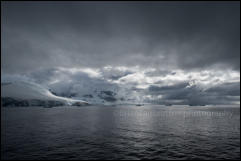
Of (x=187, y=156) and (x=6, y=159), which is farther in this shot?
(x=187, y=156)

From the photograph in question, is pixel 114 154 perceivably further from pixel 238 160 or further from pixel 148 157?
pixel 238 160

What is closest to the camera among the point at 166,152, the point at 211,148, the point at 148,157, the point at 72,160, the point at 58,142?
the point at 72,160

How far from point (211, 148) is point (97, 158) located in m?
32.7

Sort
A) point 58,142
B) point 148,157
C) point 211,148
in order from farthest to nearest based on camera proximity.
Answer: point 58,142, point 211,148, point 148,157

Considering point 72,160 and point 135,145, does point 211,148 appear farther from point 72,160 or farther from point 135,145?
point 72,160

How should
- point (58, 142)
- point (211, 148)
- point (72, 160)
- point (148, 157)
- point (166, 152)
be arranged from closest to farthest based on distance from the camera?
1. point (72, 160)
2. point (148, 157)
3. point (166, 152)
4. point (211, 148)
5. point (58, 142)

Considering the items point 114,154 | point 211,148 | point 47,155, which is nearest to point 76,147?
point 47,155

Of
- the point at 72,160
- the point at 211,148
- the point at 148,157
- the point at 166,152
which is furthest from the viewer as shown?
the point at 211,148

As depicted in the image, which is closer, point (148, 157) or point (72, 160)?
point (72, 160)

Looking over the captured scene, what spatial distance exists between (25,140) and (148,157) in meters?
40.8

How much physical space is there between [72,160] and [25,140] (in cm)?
2654

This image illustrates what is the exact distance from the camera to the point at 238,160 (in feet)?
118

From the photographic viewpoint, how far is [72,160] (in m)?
35.0

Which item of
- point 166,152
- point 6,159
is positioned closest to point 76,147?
point 6,159
